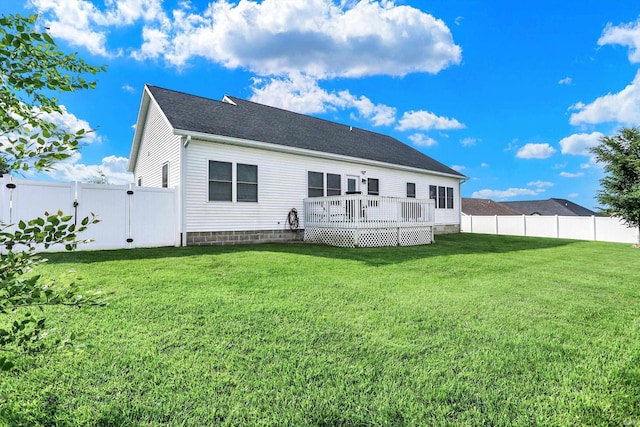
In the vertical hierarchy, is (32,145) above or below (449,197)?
below

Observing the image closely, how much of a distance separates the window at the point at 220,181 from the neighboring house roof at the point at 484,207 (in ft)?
82.9

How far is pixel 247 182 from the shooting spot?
35.1 ft

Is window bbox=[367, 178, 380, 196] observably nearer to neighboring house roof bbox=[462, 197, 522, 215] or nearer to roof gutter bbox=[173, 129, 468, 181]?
roof gutter bbox=[173, 129, 468, 181]

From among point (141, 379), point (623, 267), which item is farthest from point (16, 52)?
point (623, 267)

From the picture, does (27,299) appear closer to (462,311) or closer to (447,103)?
(462,311)

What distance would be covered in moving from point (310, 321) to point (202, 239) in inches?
292

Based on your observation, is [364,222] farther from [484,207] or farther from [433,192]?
[484,207]

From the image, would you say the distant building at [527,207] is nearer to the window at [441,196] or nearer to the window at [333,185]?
the window at [441,196]

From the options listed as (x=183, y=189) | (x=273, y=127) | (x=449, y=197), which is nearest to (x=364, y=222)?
(x=273, y=127)

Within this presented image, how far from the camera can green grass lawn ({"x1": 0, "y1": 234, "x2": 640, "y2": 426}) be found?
77.8 inches

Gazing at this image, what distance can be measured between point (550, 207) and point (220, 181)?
35.3 metres

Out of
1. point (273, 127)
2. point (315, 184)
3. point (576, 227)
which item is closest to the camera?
point (315, 184)

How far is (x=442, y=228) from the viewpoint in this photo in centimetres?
1770

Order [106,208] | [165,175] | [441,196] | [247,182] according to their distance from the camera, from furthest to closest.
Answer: [441,196], [165,175], [247,182], [106,208]
